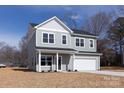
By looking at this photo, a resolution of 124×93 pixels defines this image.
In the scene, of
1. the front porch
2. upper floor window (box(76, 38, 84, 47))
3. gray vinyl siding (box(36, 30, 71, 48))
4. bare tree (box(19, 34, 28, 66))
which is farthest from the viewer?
bare tree (box(19, 34, 28, 66))

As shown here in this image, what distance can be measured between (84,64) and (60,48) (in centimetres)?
499

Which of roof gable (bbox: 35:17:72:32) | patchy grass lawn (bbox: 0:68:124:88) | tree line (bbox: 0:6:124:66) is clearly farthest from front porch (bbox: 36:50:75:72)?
tree line (bbox: 0:6:124:66)

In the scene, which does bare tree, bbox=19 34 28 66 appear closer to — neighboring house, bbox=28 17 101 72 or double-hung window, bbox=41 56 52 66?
neighboring house, bbox=28 17 101 72

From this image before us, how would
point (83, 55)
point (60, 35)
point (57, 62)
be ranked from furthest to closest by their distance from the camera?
point (83, 55)
point (60, 35)
point (57, 62)

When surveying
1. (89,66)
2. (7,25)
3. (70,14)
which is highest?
(70,14)

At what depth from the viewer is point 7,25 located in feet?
164

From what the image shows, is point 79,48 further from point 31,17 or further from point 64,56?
point 31,17

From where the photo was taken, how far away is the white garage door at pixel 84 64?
2984cm

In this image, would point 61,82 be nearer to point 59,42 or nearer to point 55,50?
point 55,50

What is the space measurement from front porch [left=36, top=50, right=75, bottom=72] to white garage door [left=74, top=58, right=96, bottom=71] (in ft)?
4.65

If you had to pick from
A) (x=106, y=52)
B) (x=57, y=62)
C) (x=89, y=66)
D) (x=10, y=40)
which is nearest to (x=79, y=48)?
(x=89, y=66)

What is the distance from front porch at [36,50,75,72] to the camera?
85.4ft

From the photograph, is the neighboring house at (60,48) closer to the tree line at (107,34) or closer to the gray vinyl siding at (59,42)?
the gray vinyl siding at (59,42)

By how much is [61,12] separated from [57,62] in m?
27.9
